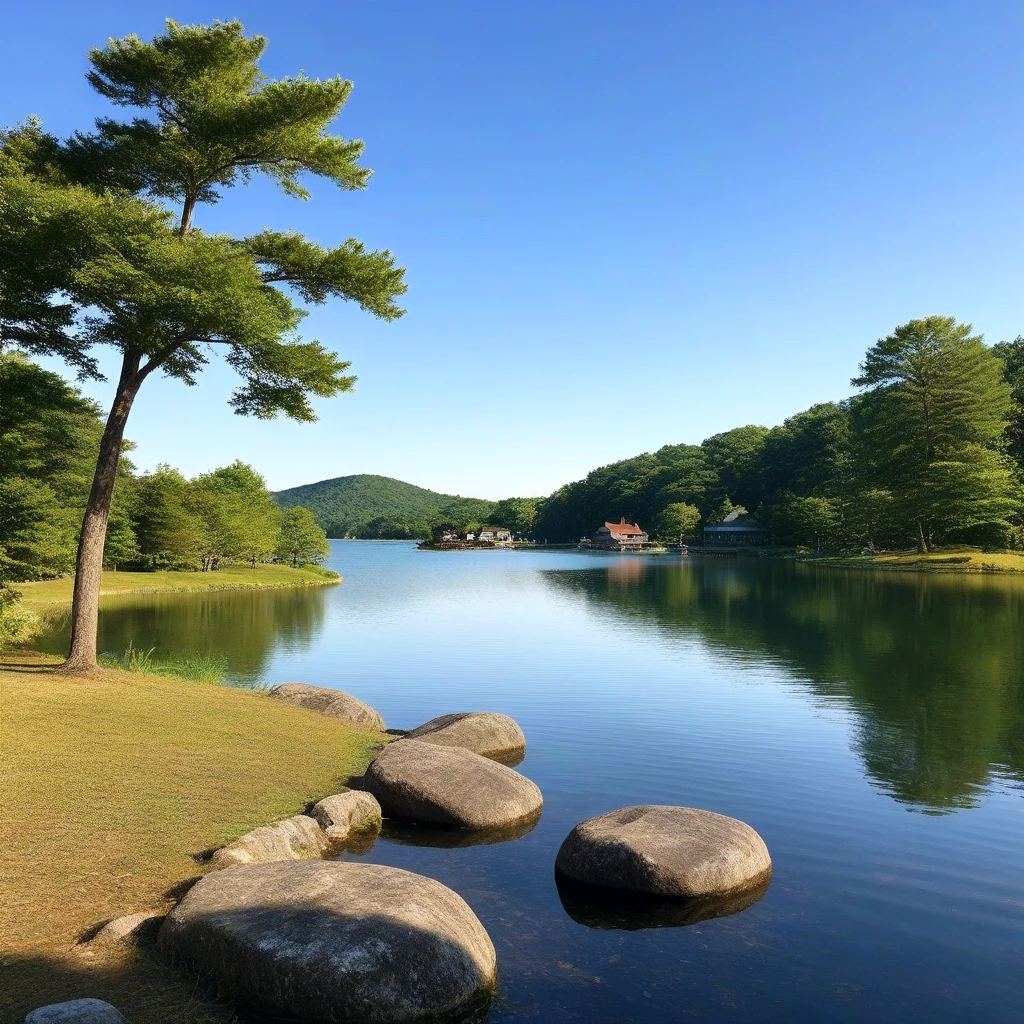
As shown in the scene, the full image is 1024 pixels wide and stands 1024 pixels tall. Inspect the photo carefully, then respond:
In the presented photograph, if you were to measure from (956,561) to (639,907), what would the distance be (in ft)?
205

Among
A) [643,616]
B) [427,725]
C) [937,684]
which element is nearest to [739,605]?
[643,616]

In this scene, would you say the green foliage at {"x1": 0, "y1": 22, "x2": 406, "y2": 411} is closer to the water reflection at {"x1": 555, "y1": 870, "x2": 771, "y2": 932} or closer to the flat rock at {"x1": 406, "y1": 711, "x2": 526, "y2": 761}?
the flat rock at {"x1": 406, "y1": 711, "x2": 526, "y2": 761}

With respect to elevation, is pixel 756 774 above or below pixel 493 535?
below

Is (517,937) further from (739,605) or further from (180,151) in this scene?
(739,605)

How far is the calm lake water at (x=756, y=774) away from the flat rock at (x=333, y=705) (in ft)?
4.66

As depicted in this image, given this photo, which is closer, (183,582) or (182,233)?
(182,233)

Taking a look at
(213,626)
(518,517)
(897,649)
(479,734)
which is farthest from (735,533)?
(479,734)

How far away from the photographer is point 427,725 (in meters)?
13.7

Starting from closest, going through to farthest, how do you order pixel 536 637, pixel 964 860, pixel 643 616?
pixel 964 860, pixel 536 637, pixel 643 616

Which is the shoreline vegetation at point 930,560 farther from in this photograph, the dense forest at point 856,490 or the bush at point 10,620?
the bush at point 10,620

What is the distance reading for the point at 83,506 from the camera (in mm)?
46656

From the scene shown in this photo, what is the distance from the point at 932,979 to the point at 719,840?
2167mm

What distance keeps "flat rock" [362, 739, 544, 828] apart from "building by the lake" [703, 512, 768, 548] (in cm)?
11071

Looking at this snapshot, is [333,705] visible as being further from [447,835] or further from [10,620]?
[10,620]
